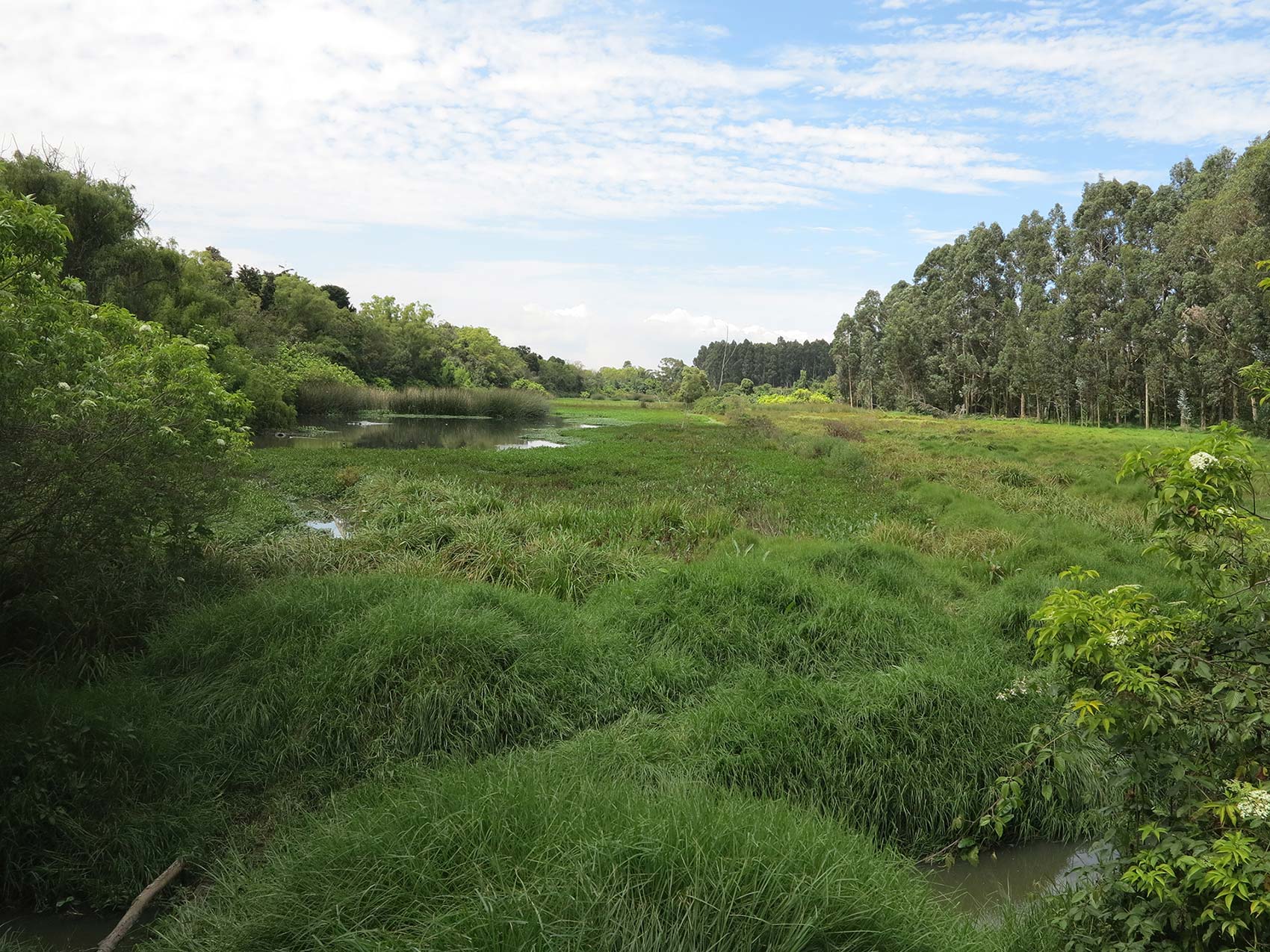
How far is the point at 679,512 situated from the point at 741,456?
10.7m

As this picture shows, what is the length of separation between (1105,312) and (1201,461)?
47.6 m

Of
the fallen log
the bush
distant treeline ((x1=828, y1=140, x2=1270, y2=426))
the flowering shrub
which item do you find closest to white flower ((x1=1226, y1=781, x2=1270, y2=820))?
the flowering shrub

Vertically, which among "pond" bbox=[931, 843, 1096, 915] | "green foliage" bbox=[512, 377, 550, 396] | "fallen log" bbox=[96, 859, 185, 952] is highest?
"green foliage" bbox=[512, 377, 550, 396]

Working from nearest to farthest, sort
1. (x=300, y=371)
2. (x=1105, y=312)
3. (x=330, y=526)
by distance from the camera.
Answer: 1. (x=330, y=526)
2. (x=1105, y=312)
3. (x=300, y=371)

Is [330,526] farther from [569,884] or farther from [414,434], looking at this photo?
[414,434]

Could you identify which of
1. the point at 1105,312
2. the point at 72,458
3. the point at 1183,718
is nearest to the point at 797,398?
the point at 1105,312

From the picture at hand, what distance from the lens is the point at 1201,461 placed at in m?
2.73

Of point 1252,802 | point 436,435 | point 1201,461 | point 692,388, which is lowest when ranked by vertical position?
point 1252,802

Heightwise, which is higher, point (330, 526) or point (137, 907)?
point (330, 526)

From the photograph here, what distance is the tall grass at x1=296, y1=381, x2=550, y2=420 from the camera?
45.0 m

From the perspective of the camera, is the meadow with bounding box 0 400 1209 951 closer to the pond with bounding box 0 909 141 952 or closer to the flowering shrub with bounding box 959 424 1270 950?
the pond with bounding box 0 909 141 952

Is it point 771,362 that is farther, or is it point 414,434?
point 771,362

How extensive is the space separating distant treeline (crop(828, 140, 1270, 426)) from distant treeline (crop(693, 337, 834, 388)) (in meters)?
48.3

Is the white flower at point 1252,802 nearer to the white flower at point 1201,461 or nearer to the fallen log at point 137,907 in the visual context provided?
the white flower at point 1201,461
